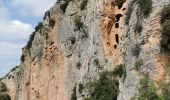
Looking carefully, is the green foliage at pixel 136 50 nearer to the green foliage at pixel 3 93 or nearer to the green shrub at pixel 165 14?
the green shrub at pixel 165 14

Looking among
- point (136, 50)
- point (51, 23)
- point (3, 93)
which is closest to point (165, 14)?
point (136, 50)

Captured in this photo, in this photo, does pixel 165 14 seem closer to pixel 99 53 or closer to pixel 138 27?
pixel 138 27

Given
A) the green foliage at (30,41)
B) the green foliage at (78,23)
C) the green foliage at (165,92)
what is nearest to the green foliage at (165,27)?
the green foliage at (165,92)

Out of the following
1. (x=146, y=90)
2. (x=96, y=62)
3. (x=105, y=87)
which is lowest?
(x=146, y=90)

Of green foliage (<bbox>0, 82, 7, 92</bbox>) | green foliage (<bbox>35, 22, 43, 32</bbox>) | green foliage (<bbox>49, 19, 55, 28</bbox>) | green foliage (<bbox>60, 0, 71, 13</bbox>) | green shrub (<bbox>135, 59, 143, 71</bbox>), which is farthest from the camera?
green foliage (<bbox>0, 82, 7, 92</bbox>)

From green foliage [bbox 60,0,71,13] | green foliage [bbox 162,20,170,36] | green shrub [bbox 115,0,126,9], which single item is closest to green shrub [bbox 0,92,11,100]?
green foliage [bbox 60,0,71,13]

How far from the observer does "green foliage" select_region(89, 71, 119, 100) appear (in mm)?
32406

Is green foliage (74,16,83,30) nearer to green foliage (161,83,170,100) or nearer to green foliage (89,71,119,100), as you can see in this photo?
Answer: green foliage (89,71,119,100)

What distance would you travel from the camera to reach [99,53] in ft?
115

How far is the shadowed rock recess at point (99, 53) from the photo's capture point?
2405cm

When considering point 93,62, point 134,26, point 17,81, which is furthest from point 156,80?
point 17,81

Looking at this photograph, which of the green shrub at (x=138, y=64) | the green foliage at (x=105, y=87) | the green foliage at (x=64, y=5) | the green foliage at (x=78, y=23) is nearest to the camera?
the green shrub at (x=138, y=64)

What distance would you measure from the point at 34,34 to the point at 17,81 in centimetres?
881

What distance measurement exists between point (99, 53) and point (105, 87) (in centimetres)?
322
